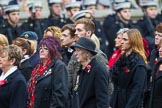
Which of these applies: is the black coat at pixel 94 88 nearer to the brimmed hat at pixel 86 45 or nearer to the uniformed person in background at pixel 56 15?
the brimmed hat at pixel 86 45

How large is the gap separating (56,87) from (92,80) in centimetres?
49

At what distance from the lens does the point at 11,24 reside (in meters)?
16.5

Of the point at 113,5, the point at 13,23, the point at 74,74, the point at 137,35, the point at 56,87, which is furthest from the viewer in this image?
the point at 113,5

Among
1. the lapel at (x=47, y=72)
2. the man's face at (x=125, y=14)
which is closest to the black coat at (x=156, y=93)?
the lapel at (x=47, y=72)

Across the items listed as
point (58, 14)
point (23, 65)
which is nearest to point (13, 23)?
point (58, 14)

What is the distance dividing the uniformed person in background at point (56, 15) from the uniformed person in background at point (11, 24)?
1.04 metres

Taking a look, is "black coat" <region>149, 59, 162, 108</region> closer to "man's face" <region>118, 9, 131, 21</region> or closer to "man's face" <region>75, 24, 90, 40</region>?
"man's face" <region>75, 24, 90, 40</region>

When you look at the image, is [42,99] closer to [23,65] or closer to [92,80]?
[92,80]

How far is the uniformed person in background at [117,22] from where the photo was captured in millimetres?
17703

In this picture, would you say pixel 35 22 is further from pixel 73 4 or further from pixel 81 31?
pixel 81 31

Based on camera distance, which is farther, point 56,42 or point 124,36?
point 124,36

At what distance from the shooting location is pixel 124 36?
38.0 feet

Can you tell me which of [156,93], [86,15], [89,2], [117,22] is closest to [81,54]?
[156,93]

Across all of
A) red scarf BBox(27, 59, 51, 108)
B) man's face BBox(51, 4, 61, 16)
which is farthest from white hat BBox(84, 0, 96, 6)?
red scarf BBox(27, 59, 51, 108)
